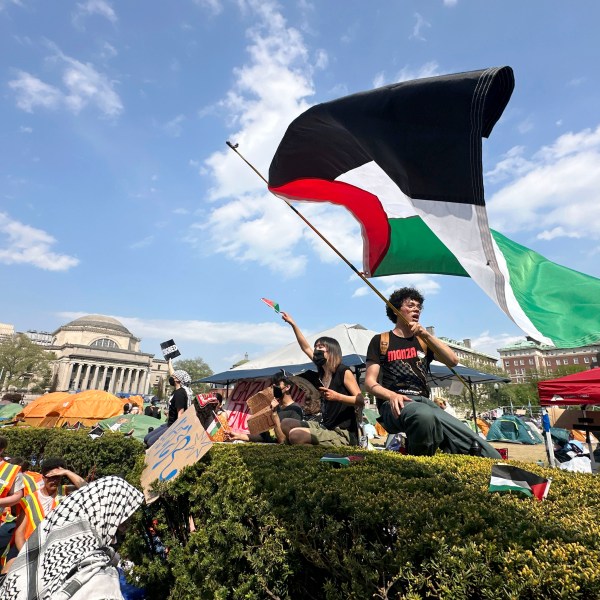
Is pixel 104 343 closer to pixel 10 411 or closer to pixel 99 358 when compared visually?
pixel 99 358

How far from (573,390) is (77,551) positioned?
25.9 feet

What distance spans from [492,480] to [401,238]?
3.01m

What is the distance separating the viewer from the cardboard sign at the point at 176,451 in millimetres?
2781

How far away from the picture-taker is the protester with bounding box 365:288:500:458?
9.18ft

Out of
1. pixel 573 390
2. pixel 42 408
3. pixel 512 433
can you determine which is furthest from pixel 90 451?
pixel 512 433

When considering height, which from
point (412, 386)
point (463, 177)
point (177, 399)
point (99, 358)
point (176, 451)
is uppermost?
point (463, 177)

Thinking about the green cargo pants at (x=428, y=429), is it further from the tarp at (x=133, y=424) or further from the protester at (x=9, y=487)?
the tarp at (x=133, y=424)

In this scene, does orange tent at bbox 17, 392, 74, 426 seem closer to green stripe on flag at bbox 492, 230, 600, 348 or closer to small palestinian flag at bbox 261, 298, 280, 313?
small palestinian flag at bbox 261, 298, 280, 313

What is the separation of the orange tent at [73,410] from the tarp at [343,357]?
19.2 ft

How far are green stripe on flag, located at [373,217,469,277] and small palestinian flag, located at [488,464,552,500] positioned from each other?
8.61ft

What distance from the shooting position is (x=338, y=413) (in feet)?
13.1

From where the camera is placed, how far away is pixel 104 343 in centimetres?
9669

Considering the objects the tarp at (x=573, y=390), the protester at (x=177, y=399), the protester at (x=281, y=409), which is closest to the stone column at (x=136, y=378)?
the protester at (x=177, y=399)

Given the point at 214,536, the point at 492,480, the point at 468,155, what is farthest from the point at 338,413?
the point at 468,155
